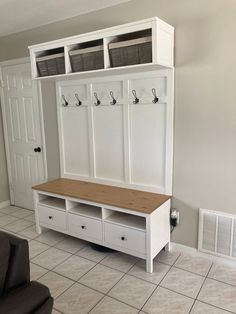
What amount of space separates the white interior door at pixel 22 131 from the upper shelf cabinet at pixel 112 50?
0.82m


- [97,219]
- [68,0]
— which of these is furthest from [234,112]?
[68,0]

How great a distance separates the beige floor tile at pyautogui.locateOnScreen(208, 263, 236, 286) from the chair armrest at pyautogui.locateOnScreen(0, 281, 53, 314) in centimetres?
153

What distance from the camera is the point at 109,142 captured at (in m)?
2.84

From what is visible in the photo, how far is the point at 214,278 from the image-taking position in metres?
2.20

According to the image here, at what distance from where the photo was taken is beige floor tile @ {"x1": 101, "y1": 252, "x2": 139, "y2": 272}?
2.40 metres

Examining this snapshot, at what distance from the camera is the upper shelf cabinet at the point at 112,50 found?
81.4 inches

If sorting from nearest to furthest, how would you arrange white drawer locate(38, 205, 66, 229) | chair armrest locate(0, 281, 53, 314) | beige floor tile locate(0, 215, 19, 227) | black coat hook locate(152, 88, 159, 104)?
chair armrest locate(0, 281, 53, 314) < black coat hook locate(152, 88, 159, 104) < white drawer locate(38, 205, 66, 229) < beige floor tile locate(0, 215, 19, 227)

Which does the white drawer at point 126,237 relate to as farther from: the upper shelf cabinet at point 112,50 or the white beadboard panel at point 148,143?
the upper shelf cabinet at point 112,50

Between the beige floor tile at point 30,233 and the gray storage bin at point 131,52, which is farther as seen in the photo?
the beige floor tile at point 30,233

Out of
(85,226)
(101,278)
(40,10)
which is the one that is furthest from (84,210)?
(40,10)

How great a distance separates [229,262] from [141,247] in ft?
2.63

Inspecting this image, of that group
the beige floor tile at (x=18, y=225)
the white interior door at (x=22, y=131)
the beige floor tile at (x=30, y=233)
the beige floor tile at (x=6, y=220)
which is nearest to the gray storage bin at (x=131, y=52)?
the white interior door at (x=22, y=131)

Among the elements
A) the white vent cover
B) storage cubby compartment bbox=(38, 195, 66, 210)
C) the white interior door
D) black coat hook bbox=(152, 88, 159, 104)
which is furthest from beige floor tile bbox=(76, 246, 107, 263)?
black coat hook bbox=(152, 88, 159, 104)

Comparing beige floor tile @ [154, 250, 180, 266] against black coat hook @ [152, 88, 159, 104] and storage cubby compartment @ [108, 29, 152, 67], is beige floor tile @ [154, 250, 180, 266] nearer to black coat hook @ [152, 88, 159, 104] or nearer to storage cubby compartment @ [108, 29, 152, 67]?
black coat hook @ [152, 88, 159, 104]
